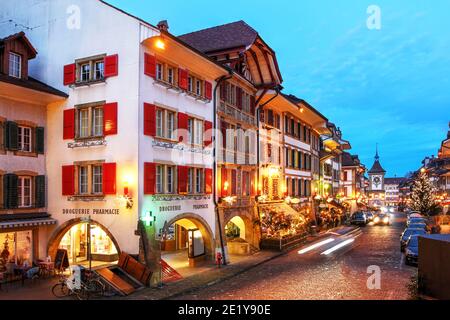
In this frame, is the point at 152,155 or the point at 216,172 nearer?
the point at 152,155

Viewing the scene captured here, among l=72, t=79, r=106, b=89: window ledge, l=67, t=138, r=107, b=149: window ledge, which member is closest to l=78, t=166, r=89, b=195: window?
l=67, t=138, r=107, b=149: window ledge

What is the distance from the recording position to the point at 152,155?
22.0 m

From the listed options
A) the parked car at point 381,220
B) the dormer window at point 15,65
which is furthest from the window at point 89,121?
the parked car at point 381,220

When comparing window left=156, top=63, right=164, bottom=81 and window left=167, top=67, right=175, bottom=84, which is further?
window left=167, top=67, right=175, bottom=84

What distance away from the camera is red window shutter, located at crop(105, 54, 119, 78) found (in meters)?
21.8

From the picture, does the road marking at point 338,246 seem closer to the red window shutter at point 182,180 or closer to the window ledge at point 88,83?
the red window shutter at point 182,180

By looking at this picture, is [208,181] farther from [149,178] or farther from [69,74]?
[69,74]

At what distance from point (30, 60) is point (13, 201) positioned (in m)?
7.68

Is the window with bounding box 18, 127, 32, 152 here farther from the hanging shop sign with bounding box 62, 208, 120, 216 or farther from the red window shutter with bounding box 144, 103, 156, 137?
the red window shutter with bounding box 144, 103, 156, 137

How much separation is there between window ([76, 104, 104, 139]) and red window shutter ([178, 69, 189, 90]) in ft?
13.8
